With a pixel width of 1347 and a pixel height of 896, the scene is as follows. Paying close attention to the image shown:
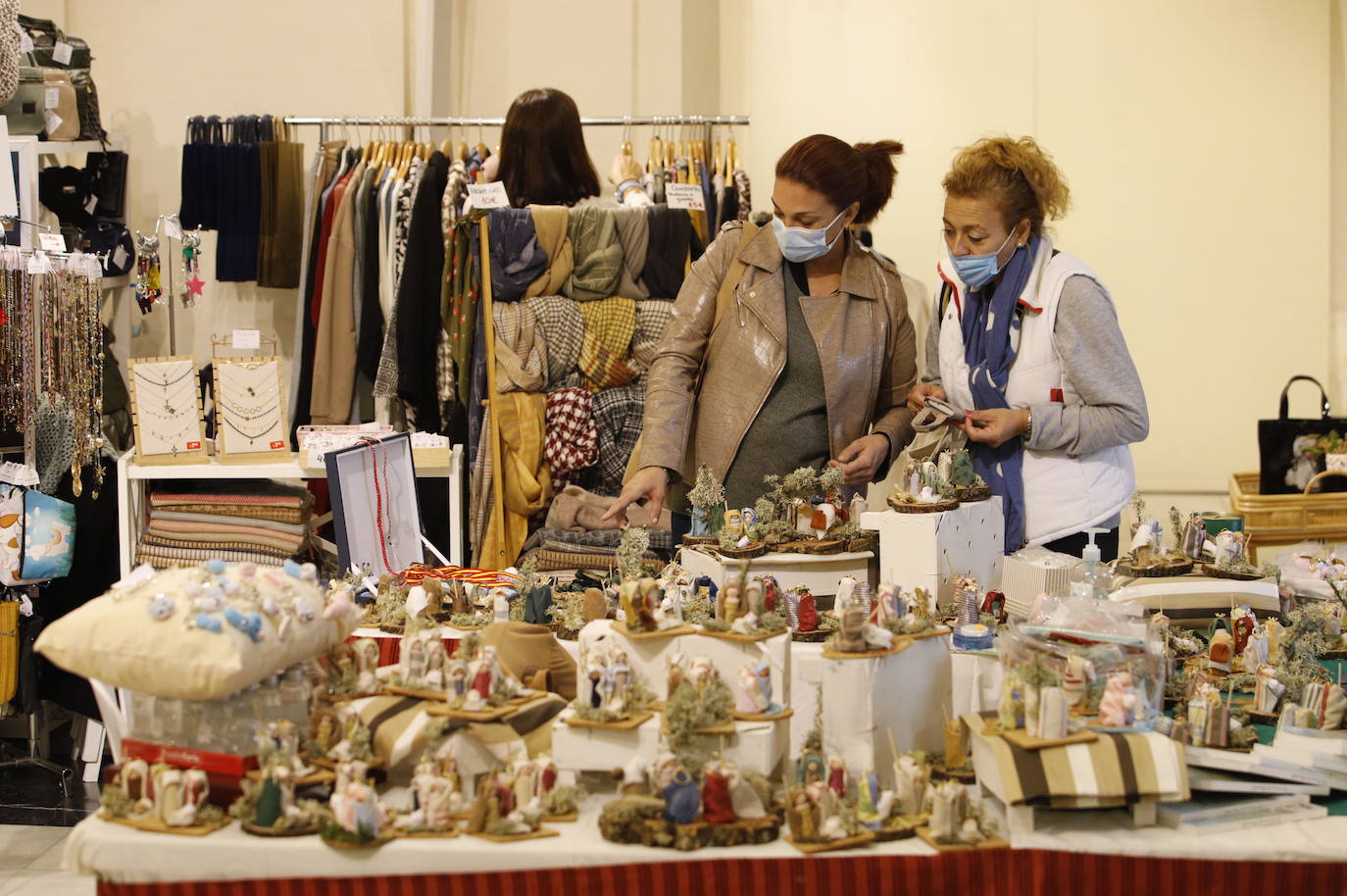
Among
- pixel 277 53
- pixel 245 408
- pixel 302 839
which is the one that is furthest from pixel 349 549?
pixel 277 53

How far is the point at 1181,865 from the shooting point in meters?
1.63

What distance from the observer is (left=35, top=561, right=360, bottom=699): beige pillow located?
5.41 feet

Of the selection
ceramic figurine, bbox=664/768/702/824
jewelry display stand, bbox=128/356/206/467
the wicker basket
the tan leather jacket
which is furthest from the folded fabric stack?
the wicker basket

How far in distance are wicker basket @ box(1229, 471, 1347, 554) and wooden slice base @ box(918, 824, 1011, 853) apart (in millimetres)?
2973

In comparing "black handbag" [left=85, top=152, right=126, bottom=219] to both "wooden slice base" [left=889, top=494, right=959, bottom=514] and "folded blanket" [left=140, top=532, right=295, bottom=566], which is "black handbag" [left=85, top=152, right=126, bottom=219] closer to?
"folded blanket" [left=140, top=532, right=295, bottom=566]

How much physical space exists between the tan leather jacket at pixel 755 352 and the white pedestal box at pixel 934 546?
0.51 meters

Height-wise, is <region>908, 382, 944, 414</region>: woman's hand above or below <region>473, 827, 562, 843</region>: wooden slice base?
above

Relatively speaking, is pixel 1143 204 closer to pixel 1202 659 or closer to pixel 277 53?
pixel 1202 659

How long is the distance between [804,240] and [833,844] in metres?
1.66

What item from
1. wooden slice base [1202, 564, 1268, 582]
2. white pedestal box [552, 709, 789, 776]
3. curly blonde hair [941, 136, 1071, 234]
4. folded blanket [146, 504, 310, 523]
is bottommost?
white pedestal box [552, 709, 789, 776]

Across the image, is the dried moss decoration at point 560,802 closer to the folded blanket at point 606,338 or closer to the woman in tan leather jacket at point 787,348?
the woman in tan leather jacket at point 787,348

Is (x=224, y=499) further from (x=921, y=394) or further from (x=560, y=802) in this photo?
(x=560, y=802)

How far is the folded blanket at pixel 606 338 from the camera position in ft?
15.1

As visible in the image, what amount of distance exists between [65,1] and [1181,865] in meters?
5.88
